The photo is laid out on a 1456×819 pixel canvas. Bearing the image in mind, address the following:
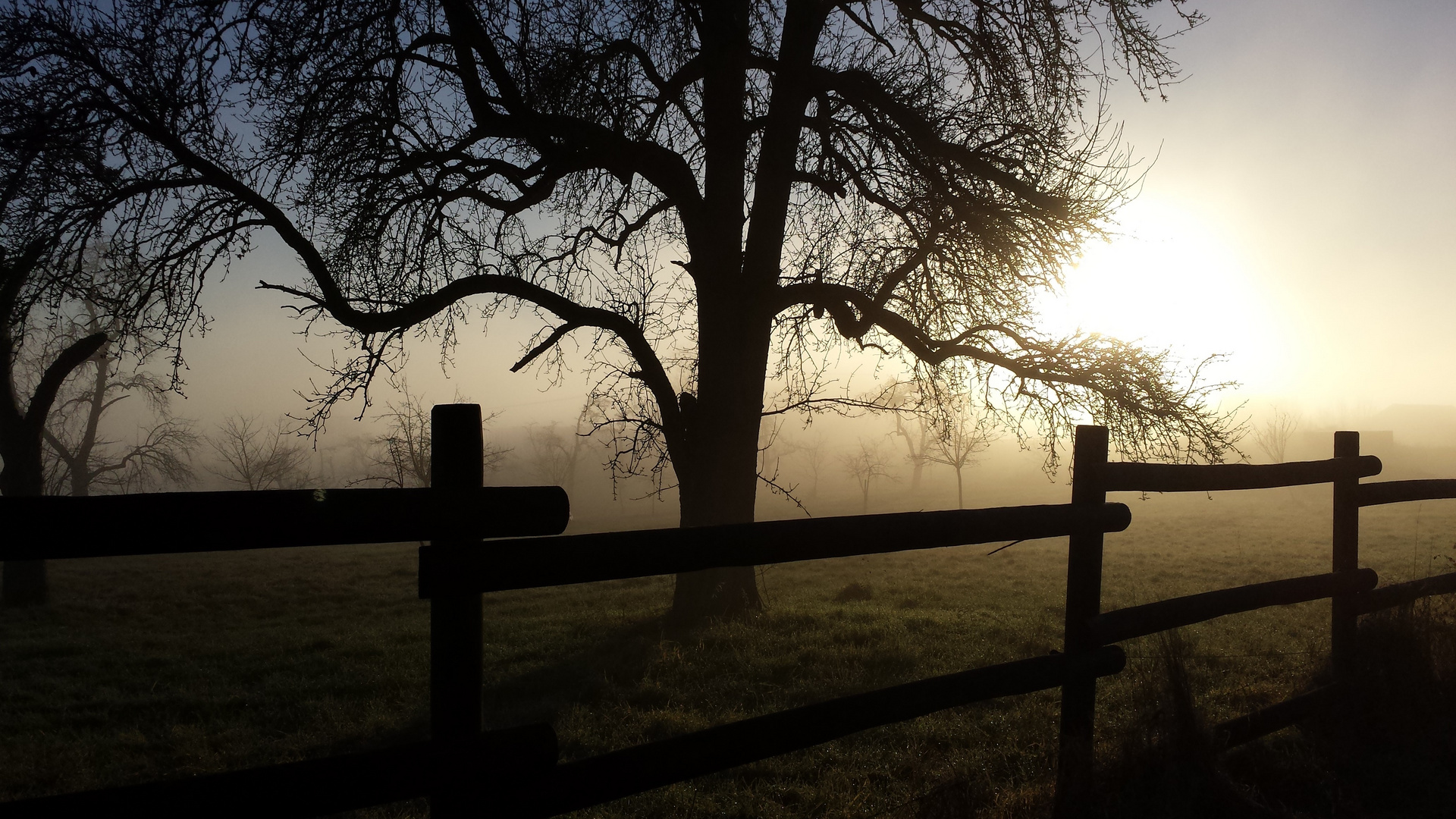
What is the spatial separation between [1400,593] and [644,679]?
5980mm

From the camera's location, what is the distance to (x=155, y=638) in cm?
1079

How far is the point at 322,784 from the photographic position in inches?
78.5

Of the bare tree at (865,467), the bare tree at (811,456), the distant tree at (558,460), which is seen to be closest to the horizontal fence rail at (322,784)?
the bare tree at (865,467)

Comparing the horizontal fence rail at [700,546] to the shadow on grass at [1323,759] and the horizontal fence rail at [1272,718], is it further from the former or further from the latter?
the horizontal fence rail at [1272,718]

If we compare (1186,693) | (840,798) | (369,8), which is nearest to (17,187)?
(369,8)

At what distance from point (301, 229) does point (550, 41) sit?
11.8 feet

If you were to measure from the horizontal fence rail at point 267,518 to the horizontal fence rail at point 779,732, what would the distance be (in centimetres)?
81

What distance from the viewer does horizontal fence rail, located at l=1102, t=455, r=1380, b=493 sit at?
160 inches

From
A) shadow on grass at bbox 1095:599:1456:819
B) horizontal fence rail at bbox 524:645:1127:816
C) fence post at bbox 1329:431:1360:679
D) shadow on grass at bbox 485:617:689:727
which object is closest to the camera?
horizontal fence rail at bbox 524:645:1127:816

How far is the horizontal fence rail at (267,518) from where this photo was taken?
173 centimetres

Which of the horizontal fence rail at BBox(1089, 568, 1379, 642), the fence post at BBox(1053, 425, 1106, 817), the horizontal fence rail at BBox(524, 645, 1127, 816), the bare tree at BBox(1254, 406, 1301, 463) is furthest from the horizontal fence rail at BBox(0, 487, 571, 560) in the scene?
the bare tree at BBox(1254, 406, 1301, 463)

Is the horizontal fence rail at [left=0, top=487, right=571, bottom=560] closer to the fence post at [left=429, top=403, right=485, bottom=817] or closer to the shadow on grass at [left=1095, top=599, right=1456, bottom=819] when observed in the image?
the fence post at [left=429, top=403, right=485, bottom=817]

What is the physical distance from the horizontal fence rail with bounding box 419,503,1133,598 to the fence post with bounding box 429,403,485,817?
8 cm

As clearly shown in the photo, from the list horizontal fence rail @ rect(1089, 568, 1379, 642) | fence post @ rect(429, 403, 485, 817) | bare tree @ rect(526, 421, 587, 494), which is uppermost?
fence post @ rect(429, 403, 485, 817)
